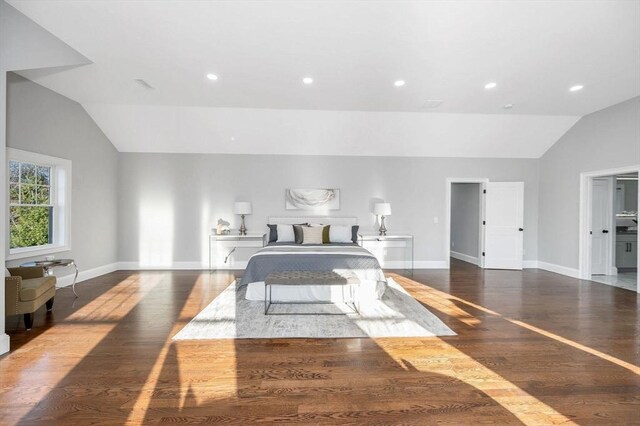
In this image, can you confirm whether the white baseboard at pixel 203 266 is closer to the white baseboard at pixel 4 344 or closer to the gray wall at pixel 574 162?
the gray wall at pixel 574 162

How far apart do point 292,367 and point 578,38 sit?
4.31 metres

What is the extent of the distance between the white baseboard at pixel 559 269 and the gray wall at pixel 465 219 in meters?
1.32

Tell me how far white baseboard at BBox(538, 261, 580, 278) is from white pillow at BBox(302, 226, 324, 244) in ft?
16.4

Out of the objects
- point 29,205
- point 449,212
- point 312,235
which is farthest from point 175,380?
point 449,212

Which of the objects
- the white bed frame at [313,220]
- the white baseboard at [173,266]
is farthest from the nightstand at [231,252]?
the white bed frame at [313,220]

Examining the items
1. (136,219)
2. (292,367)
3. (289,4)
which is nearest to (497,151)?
(289,4)

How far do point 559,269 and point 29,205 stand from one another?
9.58 metres

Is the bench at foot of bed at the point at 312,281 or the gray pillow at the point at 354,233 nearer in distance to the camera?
the bench at foot of bed at the point at 312,281

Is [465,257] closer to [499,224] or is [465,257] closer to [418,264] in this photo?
[499,224]

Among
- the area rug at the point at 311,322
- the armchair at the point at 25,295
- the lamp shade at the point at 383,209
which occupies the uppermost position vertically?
the lamp shade at the point at 383,209

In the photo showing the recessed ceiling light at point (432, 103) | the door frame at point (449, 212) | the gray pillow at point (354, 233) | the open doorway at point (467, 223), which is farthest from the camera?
the open doorway at point (467, 223)

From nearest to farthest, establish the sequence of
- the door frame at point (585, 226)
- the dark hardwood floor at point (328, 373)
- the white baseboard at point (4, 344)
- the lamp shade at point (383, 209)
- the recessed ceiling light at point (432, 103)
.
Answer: the dark hardwood floor at point (328, 373), the white baseboard at point (4, 344), the recessed ceiling light at point (432, 103), the door frame at point (585, 226), the lamp shade at point (383, 209)

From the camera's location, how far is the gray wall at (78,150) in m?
4.26

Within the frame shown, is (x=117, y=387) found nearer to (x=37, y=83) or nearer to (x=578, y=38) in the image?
(x=37, y=83)
